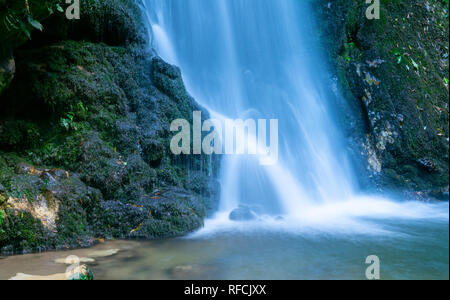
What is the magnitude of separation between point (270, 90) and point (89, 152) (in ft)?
20.9

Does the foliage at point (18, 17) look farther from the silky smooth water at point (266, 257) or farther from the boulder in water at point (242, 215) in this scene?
the boulder in water at point (242, 215)

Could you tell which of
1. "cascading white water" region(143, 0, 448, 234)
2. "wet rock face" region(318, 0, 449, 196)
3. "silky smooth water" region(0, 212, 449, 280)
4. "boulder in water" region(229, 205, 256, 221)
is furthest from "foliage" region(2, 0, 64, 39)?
"wet rock face" region(318, 0, 449, 196)

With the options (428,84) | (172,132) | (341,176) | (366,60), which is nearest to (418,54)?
(428,84)

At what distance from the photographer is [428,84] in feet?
30.9

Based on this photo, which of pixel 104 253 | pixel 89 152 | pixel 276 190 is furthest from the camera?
pixel 276 190

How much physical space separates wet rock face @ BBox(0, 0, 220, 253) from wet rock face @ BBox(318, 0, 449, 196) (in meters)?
5.52

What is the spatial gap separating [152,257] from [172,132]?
2826 mm

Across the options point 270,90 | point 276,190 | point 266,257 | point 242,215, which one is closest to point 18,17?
point 266,257

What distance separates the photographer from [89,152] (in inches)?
179

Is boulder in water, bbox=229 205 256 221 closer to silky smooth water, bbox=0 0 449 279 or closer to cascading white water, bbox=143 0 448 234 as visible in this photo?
silky smooth water, bbox=0 0 449 279

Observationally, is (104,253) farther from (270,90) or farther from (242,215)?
(270,90)

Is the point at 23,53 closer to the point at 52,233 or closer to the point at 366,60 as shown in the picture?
the point at 52,233
